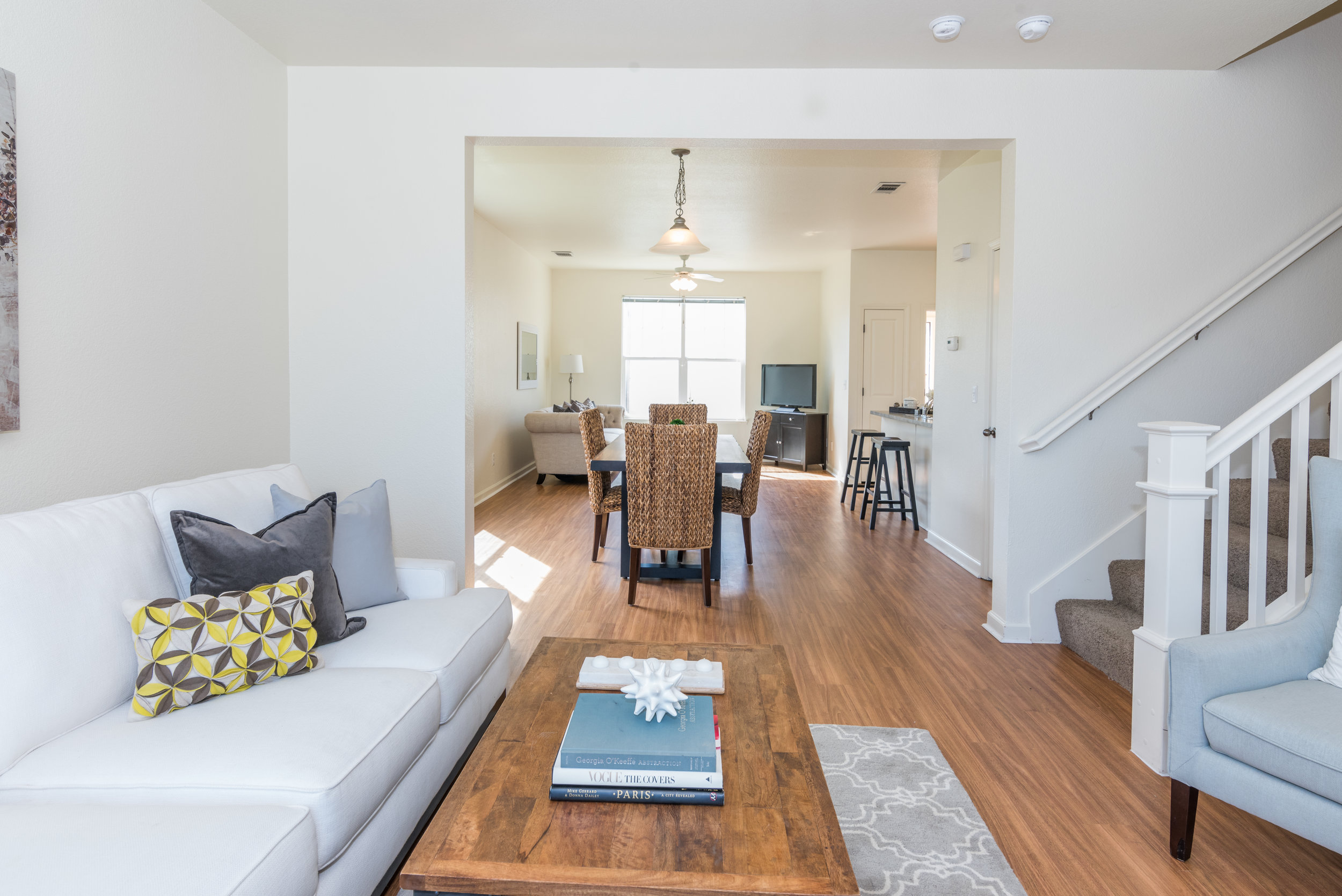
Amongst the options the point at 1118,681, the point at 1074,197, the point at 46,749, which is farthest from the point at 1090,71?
the point at 46,749

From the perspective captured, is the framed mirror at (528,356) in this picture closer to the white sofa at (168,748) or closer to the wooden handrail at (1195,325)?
the wooden handrail at (1195,325)

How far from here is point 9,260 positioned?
1.93m

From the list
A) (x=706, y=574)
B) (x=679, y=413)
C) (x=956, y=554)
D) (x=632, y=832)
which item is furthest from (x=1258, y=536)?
(x=679, y=413)

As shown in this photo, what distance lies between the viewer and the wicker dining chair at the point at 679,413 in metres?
6.31

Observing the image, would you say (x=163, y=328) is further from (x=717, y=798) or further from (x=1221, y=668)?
(x=1221, y=668)

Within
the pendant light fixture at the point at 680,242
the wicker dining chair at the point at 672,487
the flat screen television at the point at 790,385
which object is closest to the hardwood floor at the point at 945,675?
the wicker dining chair at the point at 672,487

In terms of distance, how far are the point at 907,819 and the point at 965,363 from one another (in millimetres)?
3506

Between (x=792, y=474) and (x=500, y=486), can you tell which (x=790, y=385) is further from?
(x=500, y=486)

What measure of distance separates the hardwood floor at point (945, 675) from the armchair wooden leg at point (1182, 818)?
1.4 inches

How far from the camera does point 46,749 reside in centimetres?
147

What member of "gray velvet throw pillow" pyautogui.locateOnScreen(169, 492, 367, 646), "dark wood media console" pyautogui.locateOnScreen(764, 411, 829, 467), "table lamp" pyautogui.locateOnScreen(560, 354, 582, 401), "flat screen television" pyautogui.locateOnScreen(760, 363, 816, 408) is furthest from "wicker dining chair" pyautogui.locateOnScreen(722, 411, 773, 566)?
"table lamp" pyautogui.locateOnScreen(560, 354, 582, 401)

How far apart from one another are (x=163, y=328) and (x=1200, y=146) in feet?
13.7

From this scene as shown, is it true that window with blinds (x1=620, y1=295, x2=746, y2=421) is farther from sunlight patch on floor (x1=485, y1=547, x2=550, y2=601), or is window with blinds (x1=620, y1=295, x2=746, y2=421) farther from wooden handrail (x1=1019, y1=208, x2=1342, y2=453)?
wooden handrail (x1=1019, y1=208, x2=1342, y2=453)

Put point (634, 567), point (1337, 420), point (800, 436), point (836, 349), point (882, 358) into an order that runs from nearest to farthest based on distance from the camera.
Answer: point (1337, 420) < point (634, 567) < point (882, 358) < point (836, 349) < point (800, 436)
